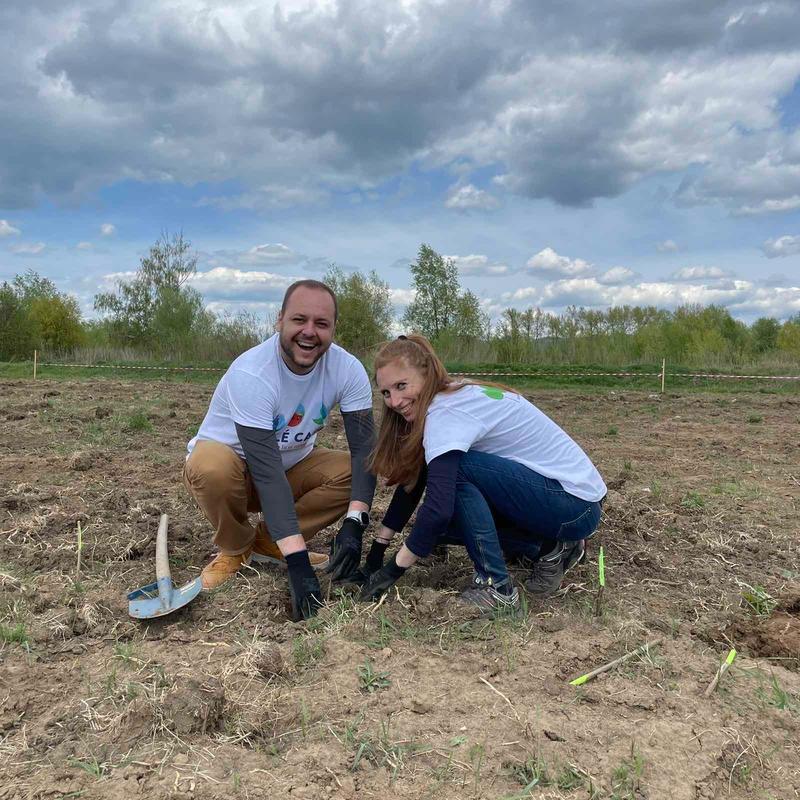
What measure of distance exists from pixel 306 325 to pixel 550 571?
5.15 feet

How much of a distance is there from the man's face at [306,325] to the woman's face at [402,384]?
417 millimetres

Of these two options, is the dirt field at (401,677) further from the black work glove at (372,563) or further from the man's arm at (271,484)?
the man's arm at (271,484)

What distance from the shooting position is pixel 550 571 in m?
3.34

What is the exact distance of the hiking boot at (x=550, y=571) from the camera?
131 inches

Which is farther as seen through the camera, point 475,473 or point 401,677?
point 475,473

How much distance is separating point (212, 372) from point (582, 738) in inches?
723

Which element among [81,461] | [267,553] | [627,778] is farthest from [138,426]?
[627,778]

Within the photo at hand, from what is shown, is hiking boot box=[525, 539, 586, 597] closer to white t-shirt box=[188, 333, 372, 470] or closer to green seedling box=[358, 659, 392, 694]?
green seedling box=[358, 659, 392, 694]

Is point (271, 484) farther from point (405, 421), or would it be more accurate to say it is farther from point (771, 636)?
point (771, 636)

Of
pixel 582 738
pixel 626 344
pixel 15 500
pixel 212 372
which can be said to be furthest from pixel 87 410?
pixel 626 344

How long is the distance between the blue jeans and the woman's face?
0.34 meters

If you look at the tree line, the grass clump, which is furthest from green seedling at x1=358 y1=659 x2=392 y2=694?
the tree line

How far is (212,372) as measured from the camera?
19.6m

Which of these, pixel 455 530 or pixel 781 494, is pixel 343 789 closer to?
pixel 455 530
